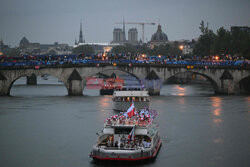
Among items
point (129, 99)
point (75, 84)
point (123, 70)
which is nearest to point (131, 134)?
point (129, 99)

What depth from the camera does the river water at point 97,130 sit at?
130 feet

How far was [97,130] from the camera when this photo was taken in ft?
166

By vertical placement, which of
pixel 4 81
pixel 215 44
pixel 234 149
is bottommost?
pixel 234 149

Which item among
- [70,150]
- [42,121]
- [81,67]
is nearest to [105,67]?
[81,67]

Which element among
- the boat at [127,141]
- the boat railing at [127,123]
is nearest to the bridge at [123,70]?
the boat at [127,141]

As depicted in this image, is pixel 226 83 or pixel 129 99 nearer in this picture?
pixel 129 99

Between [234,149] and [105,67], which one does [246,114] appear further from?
[105,67]

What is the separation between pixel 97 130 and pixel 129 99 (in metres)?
11.5

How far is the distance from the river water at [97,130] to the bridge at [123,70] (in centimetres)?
376

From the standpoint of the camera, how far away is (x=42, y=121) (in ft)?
187

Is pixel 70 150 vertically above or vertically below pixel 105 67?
below

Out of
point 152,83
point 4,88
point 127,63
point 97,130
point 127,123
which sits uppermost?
point 127,63

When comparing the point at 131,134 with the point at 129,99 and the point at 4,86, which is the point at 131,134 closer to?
the point at 129,99

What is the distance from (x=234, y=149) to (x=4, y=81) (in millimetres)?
47622
